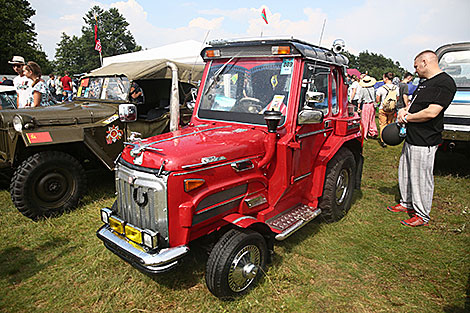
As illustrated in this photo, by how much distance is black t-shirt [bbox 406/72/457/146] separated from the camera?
3.96 meters

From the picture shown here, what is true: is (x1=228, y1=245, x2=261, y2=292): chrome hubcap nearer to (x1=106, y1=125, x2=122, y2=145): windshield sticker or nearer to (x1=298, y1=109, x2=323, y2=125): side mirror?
(x1=298, y1=109, x2=323, y2=125): side mirror

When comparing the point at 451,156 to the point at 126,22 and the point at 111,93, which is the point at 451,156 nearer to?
the point at 111,93

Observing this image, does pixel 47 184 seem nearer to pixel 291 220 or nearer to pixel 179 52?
pixel 291 220

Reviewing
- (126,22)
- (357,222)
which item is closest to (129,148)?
(357,222)

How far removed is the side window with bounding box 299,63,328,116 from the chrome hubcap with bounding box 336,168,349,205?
1.02 metres

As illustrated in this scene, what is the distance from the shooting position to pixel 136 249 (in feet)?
8.66

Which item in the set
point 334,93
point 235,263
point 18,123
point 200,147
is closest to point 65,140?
point 18,123

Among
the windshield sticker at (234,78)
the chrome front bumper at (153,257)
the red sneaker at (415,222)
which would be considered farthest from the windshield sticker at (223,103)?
the red sneaker at (415,222)

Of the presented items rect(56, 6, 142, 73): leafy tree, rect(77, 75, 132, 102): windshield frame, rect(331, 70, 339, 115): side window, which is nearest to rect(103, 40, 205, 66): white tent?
rect(77, 75, 132, 102): windshield frame

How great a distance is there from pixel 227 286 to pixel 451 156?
859 centimetres

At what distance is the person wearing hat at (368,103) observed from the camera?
10059 mm

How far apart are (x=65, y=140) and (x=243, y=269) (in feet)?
11.5

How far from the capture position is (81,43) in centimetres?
6500

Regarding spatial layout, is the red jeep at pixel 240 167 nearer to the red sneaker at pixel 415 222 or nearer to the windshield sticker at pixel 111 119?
the red sneaker at pixel 415 222
